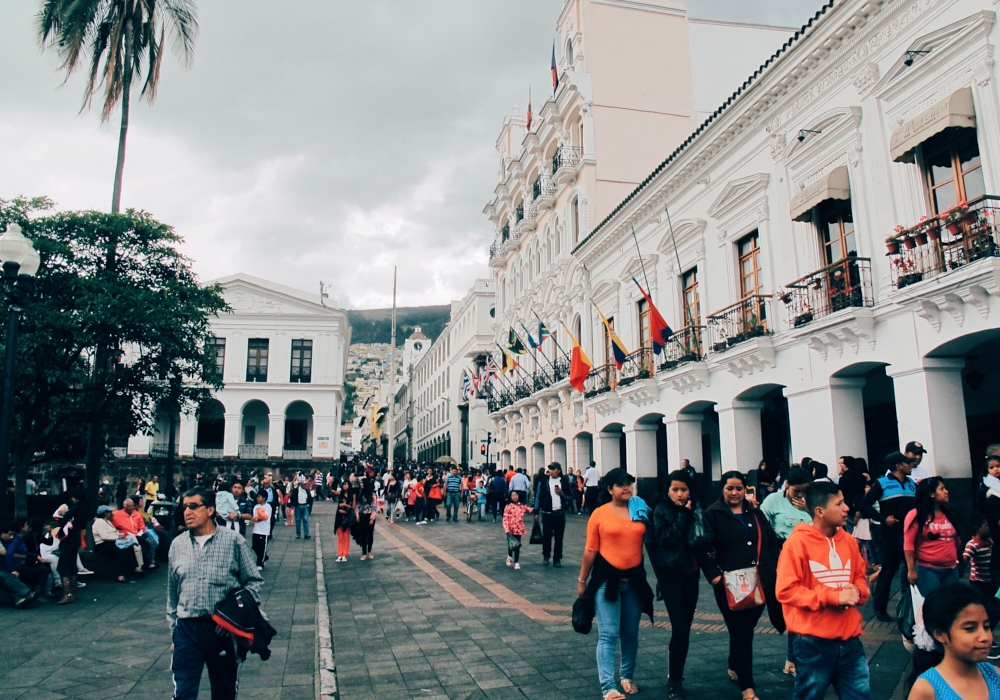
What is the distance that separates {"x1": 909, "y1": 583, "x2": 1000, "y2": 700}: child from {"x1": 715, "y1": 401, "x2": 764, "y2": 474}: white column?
15.0 meters

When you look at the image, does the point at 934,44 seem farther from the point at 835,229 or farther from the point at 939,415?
the point at 939,415

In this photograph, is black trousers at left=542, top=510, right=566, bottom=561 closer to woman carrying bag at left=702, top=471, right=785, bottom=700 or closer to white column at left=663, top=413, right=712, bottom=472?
woman carrying bag at left=702, top=471, right=785, bottom=700

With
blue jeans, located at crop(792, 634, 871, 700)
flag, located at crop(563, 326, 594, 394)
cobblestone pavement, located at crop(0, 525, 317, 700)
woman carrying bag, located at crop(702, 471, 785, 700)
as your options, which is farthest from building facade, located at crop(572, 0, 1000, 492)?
cobblestone pavement, located at crop(0, 525, 317, 700)

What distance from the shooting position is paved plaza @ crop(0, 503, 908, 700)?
5.76m

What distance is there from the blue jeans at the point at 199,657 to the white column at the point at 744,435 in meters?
14.4

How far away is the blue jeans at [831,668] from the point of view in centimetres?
394

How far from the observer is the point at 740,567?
5273mm

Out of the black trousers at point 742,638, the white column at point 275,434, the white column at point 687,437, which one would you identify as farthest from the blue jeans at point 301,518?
the white column at point 275,434

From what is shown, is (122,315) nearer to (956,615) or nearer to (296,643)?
(296,643)

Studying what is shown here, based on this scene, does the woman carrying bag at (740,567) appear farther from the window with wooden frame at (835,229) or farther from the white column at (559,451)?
the white column at (559,451)

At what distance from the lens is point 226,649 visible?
449 centimetres

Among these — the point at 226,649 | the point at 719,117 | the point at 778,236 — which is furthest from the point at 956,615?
the point at 719,117

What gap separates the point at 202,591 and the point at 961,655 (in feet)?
12.9

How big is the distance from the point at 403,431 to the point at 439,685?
85.0 metres
